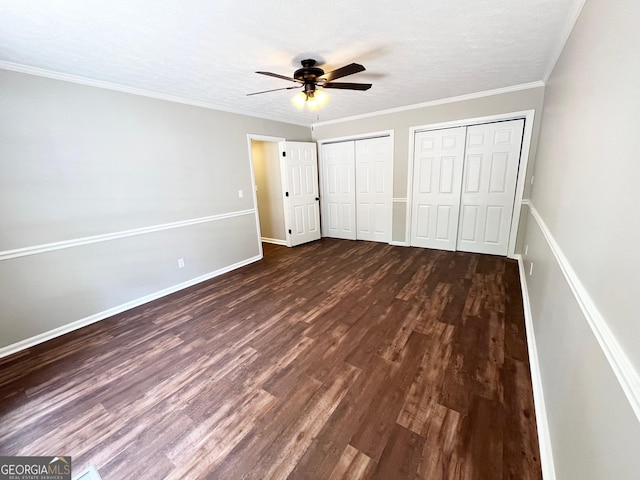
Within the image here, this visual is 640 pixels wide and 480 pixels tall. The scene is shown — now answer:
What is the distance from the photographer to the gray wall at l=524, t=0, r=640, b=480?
2.29 feet

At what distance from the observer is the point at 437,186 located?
4.27 metres

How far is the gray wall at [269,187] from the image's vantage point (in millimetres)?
4925

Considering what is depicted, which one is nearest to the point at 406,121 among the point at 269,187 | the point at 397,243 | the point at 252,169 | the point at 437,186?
the point at 437,186

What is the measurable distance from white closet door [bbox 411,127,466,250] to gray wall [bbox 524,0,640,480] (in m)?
2.42

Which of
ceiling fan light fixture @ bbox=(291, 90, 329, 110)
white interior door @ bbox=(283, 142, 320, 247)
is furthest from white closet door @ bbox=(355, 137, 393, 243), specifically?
ceiling fan light fixture @ bbox=(291, 90, 329, 110)

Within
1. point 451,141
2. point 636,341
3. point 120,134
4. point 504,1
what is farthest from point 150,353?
point 451,141

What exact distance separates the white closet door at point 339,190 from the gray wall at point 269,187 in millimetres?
1008

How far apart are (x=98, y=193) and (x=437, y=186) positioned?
4.52m

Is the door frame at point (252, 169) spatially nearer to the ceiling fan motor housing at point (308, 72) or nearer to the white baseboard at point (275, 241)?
the white baseboard at point (275, 241)

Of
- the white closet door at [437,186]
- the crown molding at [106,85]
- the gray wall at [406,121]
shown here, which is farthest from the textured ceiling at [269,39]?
the white closet door at [437,186]

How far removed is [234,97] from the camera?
326cm

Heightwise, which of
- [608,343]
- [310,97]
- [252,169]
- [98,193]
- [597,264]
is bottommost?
[608,343]

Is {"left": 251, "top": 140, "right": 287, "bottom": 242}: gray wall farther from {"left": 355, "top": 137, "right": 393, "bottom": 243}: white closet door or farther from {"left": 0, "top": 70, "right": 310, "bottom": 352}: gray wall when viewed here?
{"left": 355, "top": 137, "right": 393, "bottom": 243}: white closet door

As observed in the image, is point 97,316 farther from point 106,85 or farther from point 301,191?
point 301,191
